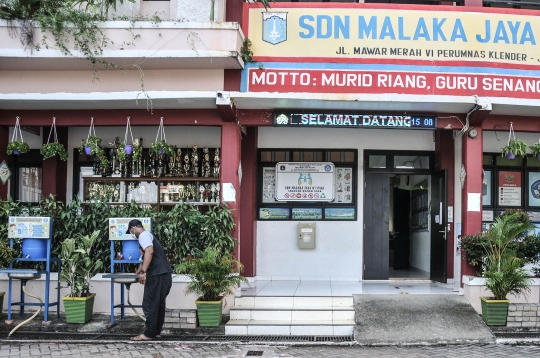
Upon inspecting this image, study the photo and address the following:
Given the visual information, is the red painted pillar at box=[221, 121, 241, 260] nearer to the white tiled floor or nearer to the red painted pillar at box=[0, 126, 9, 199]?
the white tiled floor

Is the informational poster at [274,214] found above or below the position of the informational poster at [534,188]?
below

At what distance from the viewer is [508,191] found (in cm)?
1227

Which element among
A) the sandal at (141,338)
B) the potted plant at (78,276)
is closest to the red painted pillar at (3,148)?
the potted plant at (78,276)

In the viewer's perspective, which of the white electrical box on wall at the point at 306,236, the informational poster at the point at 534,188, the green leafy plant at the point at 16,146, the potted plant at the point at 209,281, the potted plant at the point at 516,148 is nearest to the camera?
the potted plant at the point at 209,281

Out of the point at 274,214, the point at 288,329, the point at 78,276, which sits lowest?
the point at 288,329

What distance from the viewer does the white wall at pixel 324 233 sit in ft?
39.7

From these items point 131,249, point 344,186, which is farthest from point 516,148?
point 131,249

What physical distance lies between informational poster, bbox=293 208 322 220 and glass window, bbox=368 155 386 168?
1424mm

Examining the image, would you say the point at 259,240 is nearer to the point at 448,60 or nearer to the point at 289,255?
the point at 289,255

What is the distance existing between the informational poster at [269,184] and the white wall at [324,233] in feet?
1.63

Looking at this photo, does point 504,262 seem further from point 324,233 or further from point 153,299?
point 153,299

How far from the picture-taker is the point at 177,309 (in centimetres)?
962

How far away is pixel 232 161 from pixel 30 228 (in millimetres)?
3431

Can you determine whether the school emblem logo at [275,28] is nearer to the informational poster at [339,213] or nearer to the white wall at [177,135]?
the white wall at [177,135]
